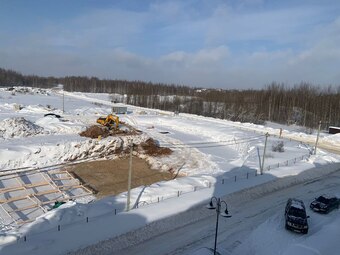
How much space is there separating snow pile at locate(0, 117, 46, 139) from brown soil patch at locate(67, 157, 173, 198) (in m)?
10.7

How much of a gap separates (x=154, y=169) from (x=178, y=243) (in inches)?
623

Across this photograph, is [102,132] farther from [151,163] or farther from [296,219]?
[296,219]

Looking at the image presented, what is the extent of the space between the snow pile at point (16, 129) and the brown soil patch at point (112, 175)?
10.7 meters

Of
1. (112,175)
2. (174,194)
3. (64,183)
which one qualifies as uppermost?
(174,194)

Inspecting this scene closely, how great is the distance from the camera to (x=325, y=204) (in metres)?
18.5

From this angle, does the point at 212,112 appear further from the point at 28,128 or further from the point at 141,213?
the point at 141,213

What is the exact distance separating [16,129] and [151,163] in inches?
662

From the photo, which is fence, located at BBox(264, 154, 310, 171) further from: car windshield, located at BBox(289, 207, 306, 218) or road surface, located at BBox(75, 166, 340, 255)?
car windshield, located at BBox(289, 207, 306, 218)

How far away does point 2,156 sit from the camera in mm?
28078

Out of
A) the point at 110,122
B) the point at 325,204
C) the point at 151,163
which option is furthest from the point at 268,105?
the point at 325,204

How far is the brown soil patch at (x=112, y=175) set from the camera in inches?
987

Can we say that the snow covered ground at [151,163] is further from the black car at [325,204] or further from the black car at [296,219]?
the black car at [296,219]

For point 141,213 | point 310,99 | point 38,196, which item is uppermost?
point 310,99

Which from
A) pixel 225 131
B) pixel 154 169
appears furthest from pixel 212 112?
pixel 154 169
